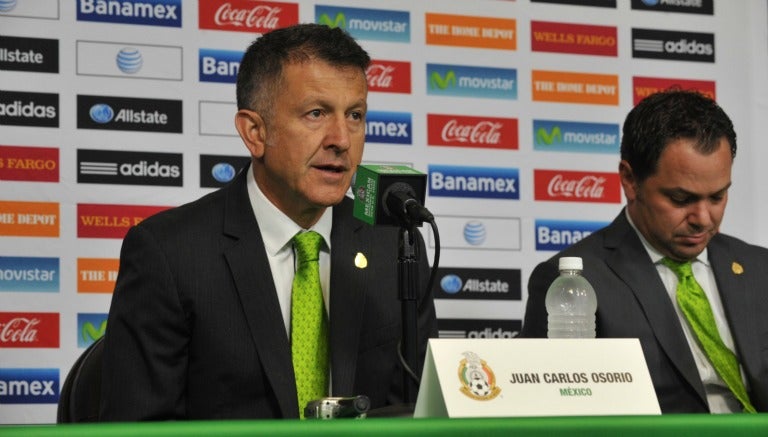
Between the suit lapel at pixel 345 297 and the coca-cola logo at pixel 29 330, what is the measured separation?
1577 millimetres

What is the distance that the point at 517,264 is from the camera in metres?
4.49

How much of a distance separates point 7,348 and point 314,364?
5.75ft

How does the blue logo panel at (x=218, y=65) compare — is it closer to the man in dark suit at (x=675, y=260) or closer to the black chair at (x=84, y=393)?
the man in dark suit at (x=675, y=260)

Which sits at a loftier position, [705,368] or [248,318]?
[248,318]

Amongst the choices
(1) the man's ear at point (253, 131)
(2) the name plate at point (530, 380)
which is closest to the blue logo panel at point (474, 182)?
(1) the man's ear at point (253, 131)

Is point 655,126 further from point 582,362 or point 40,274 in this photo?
point 40,274

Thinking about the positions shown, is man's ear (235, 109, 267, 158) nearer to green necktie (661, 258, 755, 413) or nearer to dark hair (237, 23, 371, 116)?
dark hair (237, 23, 371, 116)

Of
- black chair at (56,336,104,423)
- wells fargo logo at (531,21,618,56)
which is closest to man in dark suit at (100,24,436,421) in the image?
black chair at (56,336,104,423)

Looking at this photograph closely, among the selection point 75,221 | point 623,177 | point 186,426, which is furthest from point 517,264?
point 186,426

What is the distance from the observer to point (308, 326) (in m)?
2.59

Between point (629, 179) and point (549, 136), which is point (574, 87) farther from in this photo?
point (629, 179)

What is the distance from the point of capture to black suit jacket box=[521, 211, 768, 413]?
300 centimetres

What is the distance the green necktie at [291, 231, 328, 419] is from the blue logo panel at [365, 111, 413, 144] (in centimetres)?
175

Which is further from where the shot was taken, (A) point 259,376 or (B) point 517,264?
(B) point 517,264
